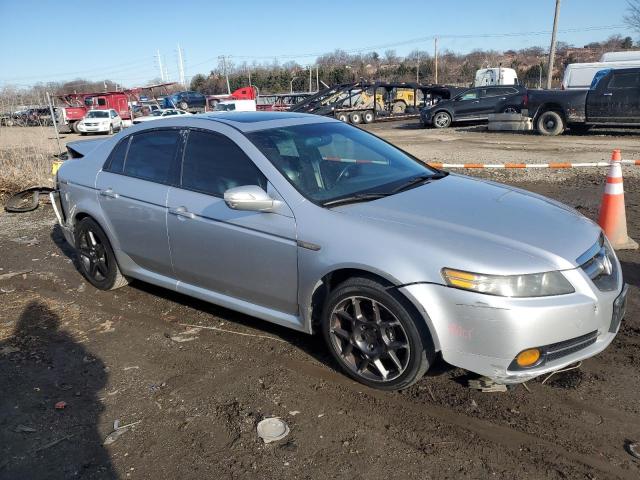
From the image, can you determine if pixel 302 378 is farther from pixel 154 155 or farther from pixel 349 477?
pixel 154 155

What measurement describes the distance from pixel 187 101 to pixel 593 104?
32.8 metres

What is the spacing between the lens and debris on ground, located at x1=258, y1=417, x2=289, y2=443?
288 centimetres

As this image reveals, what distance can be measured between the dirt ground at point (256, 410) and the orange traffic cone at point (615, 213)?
3.06 feet

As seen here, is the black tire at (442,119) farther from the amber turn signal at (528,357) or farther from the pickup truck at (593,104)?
the amber turn signal at (528,357)

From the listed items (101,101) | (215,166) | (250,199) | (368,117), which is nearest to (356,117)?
(368,117)

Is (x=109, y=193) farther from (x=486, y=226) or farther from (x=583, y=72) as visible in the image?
(x=583, y=72)

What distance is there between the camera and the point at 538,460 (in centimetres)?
260

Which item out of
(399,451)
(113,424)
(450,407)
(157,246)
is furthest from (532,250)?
(157,246)

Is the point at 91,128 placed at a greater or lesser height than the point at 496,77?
lesser

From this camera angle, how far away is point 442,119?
24.3m

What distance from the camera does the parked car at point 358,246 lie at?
110 inches

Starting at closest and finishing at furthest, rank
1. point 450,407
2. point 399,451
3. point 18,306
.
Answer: point 399,451
point 450,407
point 18,306

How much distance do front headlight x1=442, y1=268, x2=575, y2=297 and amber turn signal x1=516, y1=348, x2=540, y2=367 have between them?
0.30m

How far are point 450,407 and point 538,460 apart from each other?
1.85 ft
